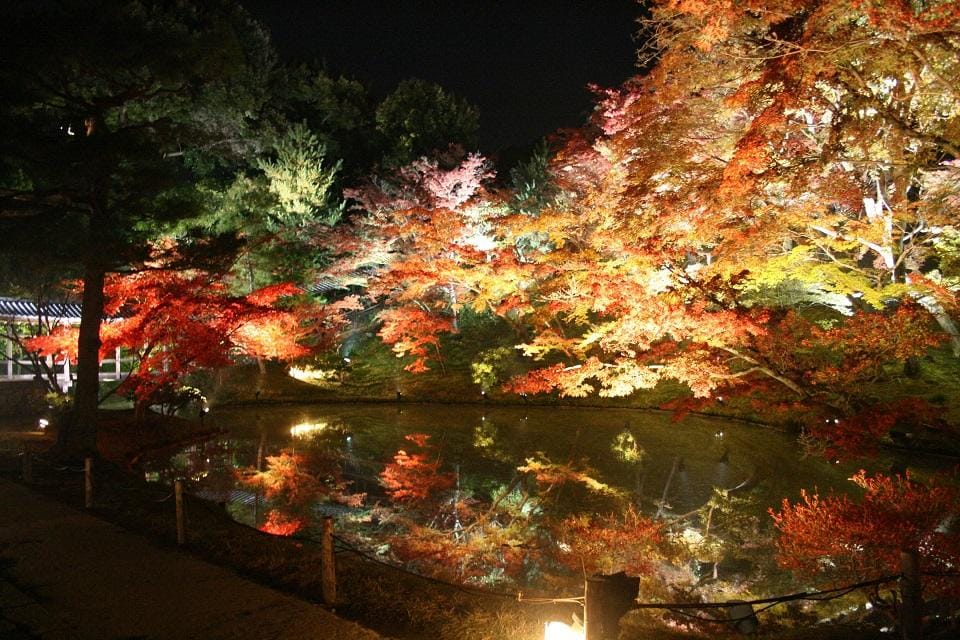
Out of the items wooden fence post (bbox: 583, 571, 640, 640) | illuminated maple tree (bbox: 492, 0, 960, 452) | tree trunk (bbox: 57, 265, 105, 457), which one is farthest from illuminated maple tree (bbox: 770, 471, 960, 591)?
tree trunk (bbox: 57, 265, 105, 457)

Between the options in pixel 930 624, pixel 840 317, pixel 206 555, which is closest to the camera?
pixel 930 624

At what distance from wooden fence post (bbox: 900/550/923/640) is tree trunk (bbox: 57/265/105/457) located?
10418 mm

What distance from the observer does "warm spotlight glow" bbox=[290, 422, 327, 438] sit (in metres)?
14.7

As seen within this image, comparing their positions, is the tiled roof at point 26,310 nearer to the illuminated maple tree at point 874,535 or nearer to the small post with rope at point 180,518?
the small post with rope at point 180,518

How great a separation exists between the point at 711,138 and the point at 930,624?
6786mm

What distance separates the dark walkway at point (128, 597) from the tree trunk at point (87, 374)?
3.60 meters

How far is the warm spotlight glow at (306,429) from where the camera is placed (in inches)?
579

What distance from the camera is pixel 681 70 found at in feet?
24.6

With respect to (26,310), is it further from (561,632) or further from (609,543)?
(561,632)

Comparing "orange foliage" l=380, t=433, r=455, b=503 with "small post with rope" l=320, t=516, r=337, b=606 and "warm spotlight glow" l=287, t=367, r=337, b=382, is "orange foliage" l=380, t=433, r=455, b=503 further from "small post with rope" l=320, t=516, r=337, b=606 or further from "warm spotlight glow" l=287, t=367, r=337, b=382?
"warm spotlight glow" l=287, t=367, r=337, b=382

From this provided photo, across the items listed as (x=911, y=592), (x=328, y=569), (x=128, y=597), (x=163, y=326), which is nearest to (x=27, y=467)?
(x=163, y=326)

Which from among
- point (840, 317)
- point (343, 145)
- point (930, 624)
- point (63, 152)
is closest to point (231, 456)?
point (63, 152)

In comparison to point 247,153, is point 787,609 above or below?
below

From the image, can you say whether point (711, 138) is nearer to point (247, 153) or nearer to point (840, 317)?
point (840, 317)
